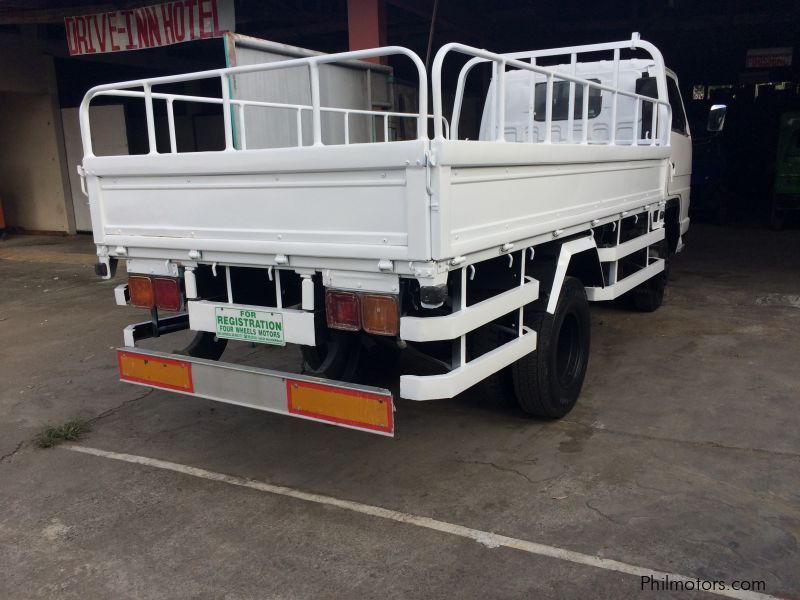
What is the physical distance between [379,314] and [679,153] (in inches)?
198

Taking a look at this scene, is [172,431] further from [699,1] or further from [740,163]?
[740,163]

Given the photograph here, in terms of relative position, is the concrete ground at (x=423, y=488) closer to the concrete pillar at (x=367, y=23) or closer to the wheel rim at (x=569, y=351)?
the wheel rim at (x=569, y=351)

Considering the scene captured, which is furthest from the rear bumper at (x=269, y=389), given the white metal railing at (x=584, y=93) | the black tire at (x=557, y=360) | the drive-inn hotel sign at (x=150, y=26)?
the drive-inn hotel sign at (x=150, y=26)

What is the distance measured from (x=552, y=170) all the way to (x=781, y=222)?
11090 mm

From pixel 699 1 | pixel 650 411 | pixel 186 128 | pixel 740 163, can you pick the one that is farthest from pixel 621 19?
pixel 650 411

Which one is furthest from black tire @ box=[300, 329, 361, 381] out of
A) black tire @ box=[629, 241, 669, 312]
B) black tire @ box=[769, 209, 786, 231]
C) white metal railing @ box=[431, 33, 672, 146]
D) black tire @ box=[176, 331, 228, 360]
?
black tire @ box=[769, 209, 786, 231]

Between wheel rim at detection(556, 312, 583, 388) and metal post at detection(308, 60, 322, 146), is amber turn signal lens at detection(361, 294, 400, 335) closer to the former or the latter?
metal post at detection(308, 60, 322, 146)

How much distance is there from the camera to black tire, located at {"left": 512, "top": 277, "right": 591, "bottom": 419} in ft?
12.5

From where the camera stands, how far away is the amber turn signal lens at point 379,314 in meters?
2.90

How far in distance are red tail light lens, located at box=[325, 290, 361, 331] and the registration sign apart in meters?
0.32

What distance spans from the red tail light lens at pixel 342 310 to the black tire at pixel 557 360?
1.20 m

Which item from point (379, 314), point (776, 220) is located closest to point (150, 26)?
point (379, 314)

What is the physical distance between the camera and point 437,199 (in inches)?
105

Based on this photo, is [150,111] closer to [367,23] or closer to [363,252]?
[363,252]
